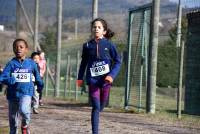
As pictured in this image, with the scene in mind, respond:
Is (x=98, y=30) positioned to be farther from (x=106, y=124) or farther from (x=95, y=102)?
(x=106, y=124)

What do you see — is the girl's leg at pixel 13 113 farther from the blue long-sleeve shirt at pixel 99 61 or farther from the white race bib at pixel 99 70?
the white race bib at pixel 99 70

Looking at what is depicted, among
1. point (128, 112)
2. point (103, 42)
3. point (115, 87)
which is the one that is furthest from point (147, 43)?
point (115, 87)

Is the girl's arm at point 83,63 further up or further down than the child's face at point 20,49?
further down

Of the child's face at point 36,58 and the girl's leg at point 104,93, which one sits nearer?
the girl's leg at point 104,93

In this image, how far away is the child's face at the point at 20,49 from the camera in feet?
32.4

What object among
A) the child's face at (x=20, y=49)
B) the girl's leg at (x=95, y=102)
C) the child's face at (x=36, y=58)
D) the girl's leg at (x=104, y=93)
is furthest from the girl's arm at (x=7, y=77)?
the child's face at (x=36, y=58)

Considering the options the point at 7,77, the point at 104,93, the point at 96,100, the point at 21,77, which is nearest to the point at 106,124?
the point at 104,93

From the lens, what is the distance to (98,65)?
989cm

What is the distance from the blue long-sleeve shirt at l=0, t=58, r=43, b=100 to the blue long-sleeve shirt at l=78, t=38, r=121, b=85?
0.75m

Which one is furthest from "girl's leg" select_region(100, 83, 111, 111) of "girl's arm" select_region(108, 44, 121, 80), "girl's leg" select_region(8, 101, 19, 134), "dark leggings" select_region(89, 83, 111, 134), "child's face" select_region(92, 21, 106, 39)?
"girl's leg" select_region(8, 101, 19, 134)

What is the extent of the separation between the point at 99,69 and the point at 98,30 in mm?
564

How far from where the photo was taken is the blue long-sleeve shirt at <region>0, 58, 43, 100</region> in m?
9.91

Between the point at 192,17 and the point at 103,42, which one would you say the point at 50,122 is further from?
the point at 192,17

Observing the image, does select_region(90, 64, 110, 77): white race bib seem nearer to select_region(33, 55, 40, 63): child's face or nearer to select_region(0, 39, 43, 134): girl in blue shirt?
select_region(0, 39, 43, 134): girl in blue shirt
